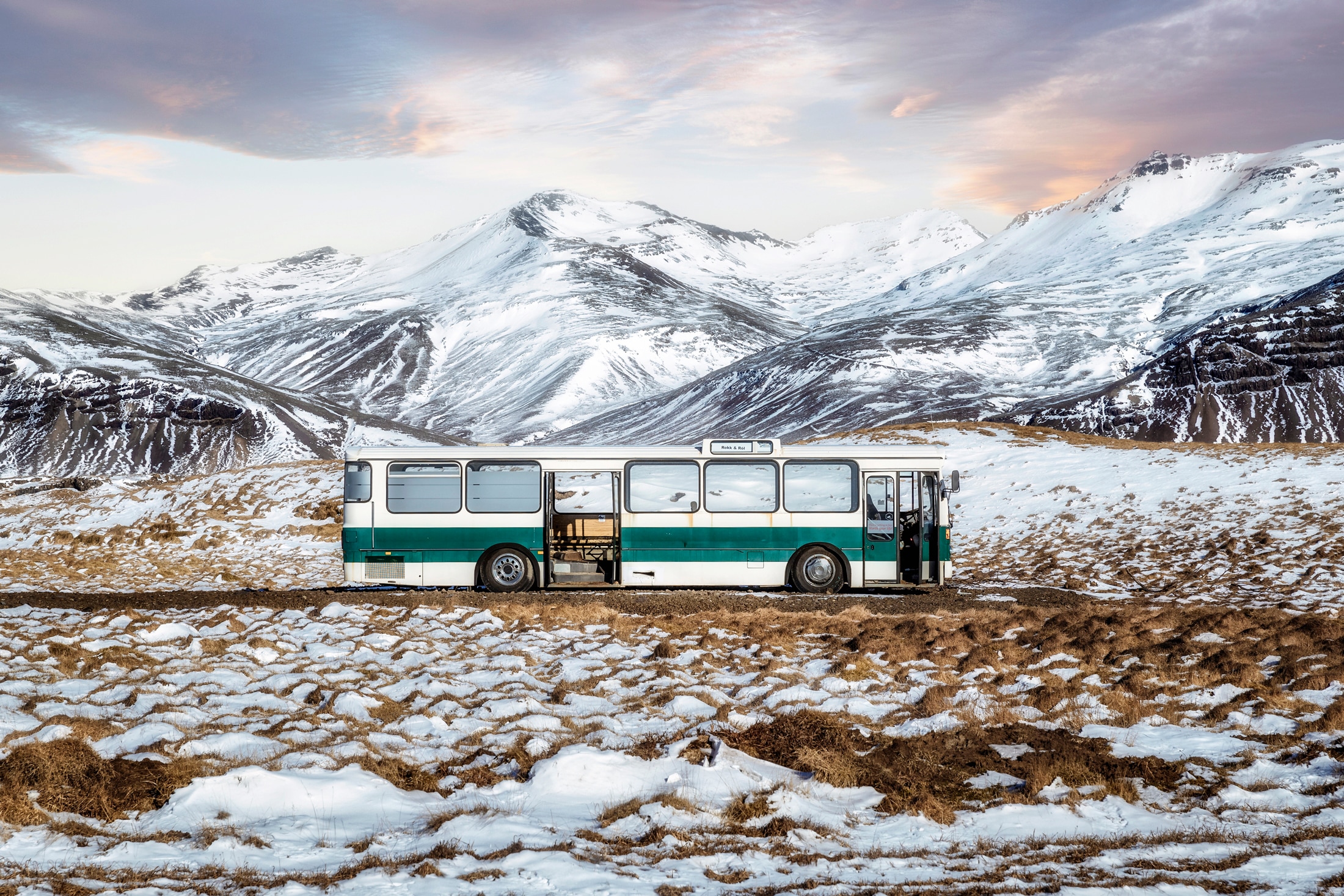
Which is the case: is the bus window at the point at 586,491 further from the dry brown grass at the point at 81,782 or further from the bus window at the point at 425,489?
the dry brown grass at the point at 81,782

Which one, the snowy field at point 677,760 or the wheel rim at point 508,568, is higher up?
the wheel rim at point 508,568

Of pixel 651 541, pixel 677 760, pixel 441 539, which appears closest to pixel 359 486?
pixel 441 539

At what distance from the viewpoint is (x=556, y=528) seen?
23.0 meters

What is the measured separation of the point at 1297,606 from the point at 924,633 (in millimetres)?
9897

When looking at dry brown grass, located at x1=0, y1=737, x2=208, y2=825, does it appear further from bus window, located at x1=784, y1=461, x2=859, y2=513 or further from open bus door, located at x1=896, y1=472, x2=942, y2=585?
open bus door, located at x1=896, y1=472, x2=942, y2=585

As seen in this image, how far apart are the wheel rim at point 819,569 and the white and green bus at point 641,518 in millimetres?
24

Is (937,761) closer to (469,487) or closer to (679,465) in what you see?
(679,465)

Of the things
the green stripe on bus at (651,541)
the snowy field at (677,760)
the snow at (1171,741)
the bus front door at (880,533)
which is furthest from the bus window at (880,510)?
the snow at (1171,741)

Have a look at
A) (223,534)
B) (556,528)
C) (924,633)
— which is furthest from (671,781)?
(223,534)

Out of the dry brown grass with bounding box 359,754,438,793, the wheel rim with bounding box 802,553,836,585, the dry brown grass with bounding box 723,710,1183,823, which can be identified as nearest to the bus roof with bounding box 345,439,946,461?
the wheel rim with bounding box 802,553,836,585

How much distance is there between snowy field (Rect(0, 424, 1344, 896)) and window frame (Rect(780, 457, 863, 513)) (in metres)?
3.55

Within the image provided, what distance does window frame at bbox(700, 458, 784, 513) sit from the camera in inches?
893

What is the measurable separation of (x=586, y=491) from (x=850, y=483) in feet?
19.9

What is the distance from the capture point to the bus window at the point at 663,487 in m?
22.7
